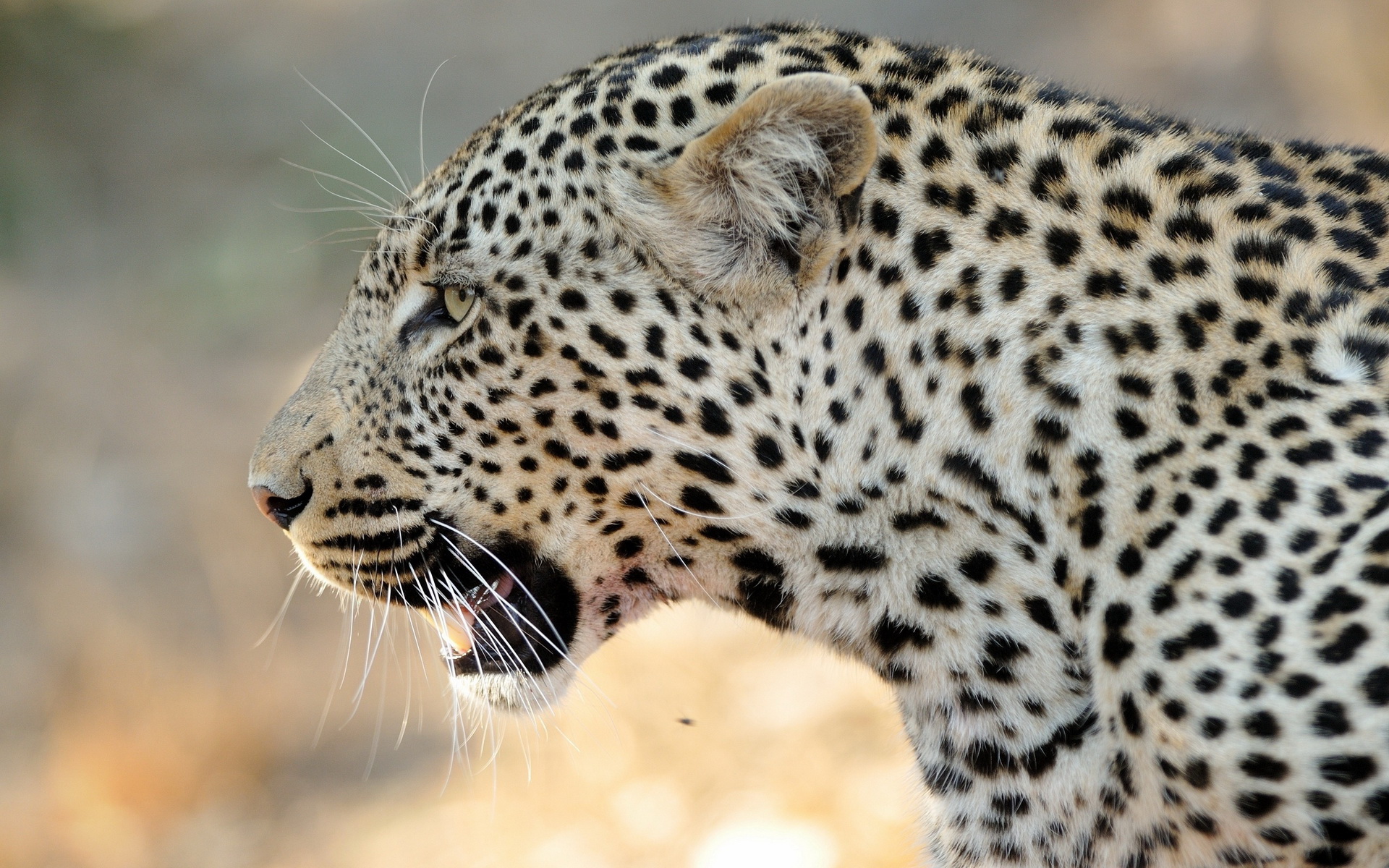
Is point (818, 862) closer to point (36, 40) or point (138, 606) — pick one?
point (138, 606)

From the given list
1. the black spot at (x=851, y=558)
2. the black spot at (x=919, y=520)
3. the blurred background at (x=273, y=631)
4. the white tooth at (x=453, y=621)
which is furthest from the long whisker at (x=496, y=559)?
the black spot at (x=919, y=520)

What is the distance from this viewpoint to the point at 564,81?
3.90 meters

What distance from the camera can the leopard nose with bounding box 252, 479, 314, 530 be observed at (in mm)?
3883

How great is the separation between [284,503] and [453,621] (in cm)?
67

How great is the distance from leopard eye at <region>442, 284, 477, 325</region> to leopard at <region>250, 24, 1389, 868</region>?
14mm

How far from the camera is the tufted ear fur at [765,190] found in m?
3.21

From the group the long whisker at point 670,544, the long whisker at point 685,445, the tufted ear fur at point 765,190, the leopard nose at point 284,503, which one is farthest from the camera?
the leopard nose at point 284,503

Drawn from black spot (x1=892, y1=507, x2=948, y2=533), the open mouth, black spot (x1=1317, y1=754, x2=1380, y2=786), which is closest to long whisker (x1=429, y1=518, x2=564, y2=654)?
the open mouth

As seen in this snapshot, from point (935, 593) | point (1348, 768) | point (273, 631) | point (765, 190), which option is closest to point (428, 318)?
point (765, 190)

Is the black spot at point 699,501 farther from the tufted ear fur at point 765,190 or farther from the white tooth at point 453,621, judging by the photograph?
the white tooth at point 453,621

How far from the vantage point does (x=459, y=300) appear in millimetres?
3771

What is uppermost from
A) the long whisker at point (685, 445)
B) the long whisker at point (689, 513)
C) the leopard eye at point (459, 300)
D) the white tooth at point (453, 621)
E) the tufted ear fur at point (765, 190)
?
the tufted ear fur at point (765, 190)

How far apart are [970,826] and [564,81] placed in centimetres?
261

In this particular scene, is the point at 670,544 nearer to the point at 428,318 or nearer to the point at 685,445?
the point at 685,445
